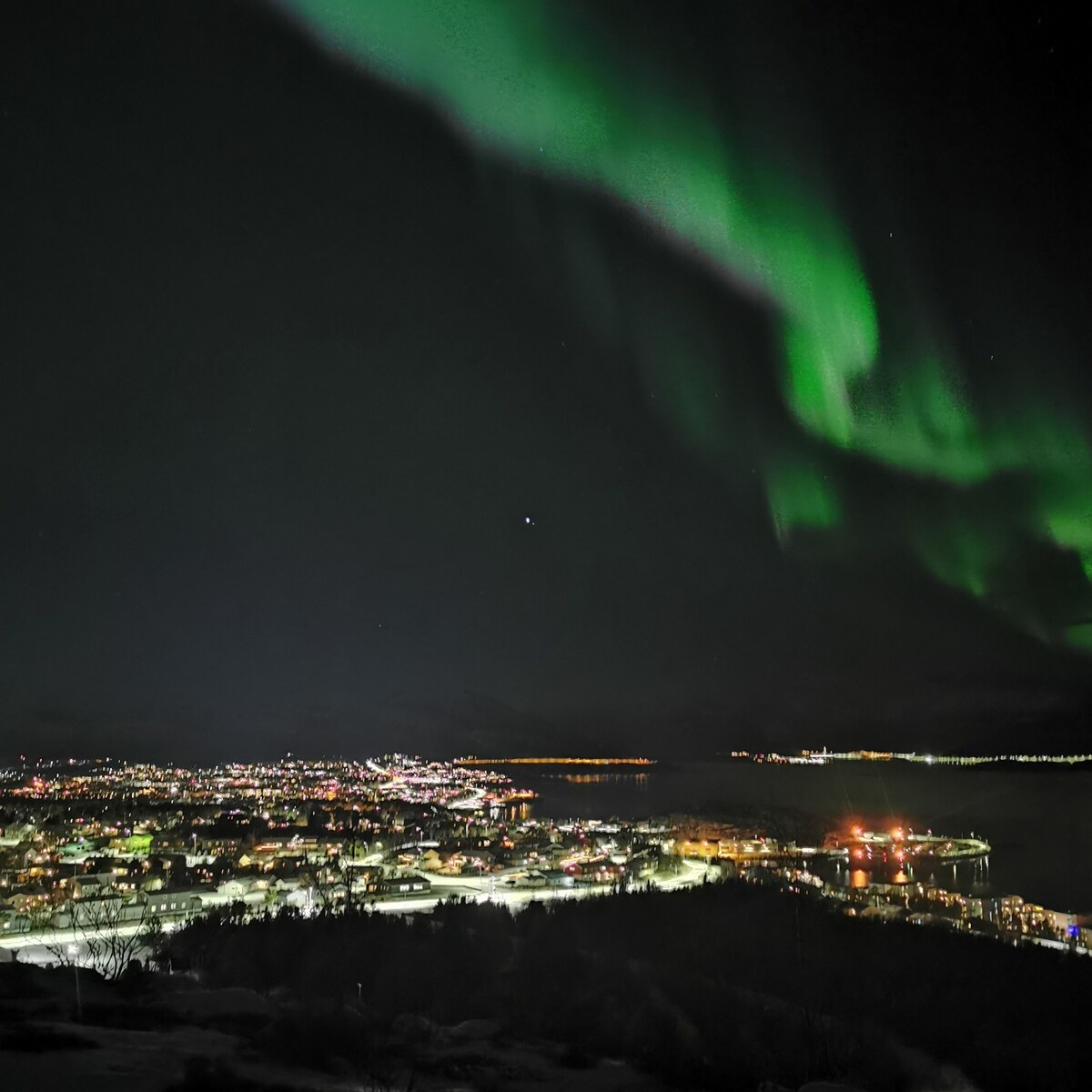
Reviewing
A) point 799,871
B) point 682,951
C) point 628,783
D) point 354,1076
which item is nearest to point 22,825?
point 799,871

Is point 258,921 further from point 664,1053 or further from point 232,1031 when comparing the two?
point 664,1053

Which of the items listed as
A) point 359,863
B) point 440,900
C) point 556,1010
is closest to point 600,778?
point 359,863

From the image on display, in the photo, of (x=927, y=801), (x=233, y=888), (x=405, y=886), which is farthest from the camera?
(x=927, y=801)

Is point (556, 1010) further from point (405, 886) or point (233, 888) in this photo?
point (233, 888)

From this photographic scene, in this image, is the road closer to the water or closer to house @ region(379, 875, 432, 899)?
house @ region(379, 875, 432, 899)

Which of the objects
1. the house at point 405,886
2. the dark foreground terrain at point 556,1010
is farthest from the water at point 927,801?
the dark foreground terrain at point 556,1010

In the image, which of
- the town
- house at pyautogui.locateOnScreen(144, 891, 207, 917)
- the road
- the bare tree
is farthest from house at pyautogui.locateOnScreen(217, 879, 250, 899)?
the bare tree
